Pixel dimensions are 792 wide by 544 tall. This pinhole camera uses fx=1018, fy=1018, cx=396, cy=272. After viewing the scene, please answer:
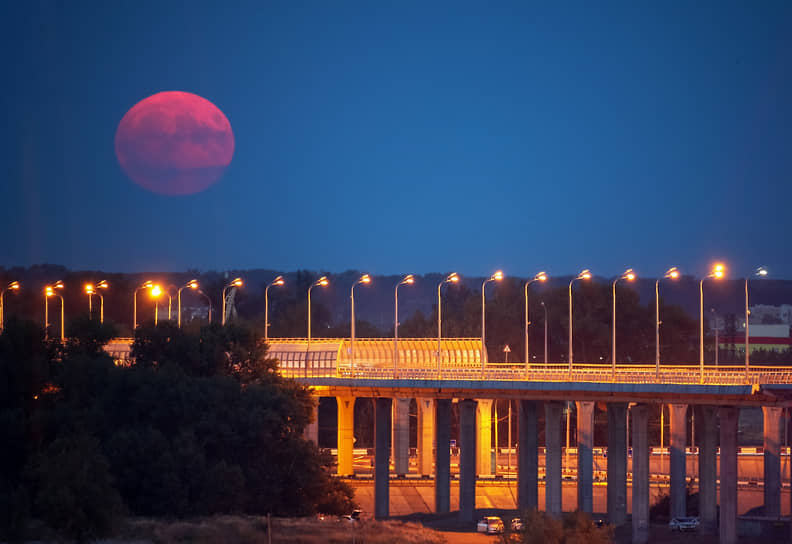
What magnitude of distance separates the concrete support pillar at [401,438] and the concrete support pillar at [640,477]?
30.1 meters

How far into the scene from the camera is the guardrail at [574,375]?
61219mm

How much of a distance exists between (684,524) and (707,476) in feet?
12.0

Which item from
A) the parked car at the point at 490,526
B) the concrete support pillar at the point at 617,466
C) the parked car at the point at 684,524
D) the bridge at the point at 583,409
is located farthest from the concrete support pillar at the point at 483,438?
the parked car at the point at 490,526

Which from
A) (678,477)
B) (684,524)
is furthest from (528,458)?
(684,524)

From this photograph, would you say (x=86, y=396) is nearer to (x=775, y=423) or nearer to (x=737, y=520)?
(x=737, y=520)

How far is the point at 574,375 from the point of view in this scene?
2709 inches

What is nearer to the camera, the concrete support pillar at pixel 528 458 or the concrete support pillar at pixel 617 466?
the concrete support pillar at pixel 617 466

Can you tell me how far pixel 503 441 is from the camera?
421ft

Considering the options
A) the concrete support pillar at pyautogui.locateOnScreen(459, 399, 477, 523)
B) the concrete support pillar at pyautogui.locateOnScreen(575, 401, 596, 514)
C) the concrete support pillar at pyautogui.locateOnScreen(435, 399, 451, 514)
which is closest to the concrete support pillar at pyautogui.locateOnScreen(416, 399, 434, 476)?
the concrete support pillar at pyautogui.locateOnScreen(435, 399, 451, 514)

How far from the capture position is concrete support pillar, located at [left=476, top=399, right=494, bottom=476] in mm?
92688

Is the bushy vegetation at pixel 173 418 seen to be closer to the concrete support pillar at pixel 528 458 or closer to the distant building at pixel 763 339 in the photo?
the concrete support pillar at pixel 528 458

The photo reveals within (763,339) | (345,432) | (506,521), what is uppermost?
(763,339)

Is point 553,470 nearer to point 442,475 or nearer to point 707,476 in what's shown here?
point 442,475

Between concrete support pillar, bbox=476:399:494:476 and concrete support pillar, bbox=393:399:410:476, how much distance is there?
7272 mm
